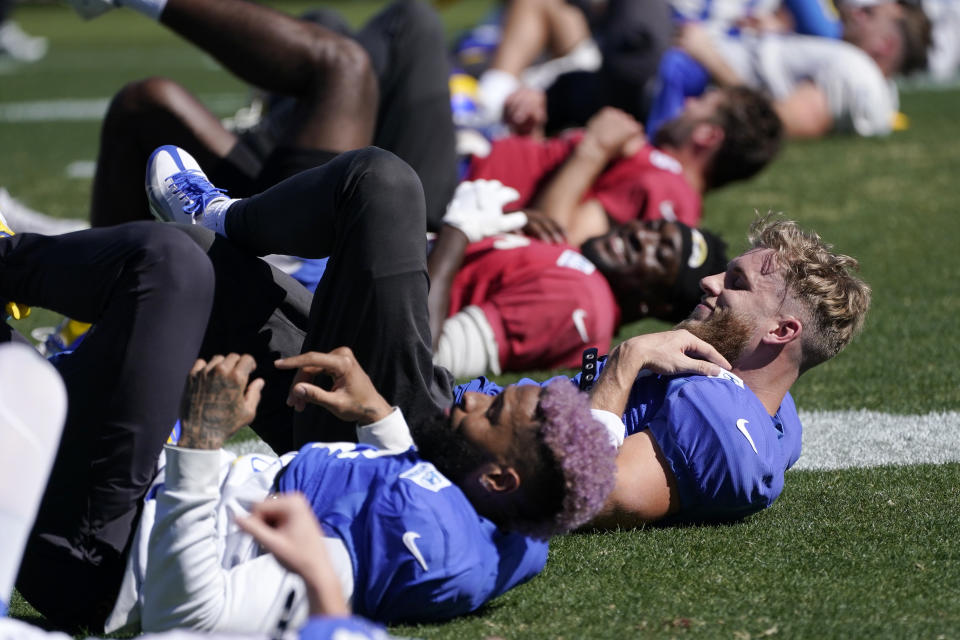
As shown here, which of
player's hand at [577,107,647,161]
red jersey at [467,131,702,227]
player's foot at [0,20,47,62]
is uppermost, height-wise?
player's hand at [577,107,647,161]

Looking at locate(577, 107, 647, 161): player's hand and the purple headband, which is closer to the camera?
the purple headband

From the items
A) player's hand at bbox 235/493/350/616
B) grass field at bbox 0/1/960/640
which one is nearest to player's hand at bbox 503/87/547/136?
grass field at bbox 0/1/960/640

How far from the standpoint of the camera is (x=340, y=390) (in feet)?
8.41

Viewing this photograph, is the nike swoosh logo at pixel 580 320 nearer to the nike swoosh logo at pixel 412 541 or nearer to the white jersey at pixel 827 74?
the nike swoosh logo at pixel 412 541

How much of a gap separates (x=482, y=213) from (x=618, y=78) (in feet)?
10.1

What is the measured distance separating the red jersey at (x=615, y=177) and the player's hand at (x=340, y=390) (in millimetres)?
2816

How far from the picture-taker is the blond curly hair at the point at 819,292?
3141 mm

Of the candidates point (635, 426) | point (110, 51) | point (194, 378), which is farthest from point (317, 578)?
point (110, 51)

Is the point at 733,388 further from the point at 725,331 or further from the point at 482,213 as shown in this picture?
the point at 482,213

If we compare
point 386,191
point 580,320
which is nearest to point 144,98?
point 580,320

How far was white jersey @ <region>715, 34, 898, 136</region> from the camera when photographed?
9.14 metres

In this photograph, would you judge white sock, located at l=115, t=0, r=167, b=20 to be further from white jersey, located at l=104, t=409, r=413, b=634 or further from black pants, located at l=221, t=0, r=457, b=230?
white jersey, located at l=104, t=409, r=413, b=634

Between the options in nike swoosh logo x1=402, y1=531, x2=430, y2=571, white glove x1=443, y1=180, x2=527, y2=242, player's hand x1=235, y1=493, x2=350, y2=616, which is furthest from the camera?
white glove x1=443, y1=180, x2=527, y2=242

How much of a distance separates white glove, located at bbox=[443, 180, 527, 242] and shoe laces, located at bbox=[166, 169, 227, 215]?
1.40m
